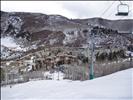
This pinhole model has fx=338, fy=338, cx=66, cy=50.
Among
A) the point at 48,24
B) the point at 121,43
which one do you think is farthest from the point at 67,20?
the point at 121,43

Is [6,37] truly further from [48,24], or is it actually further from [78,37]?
[78,37]

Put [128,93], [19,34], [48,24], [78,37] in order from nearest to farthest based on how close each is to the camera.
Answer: [128,93] < [78,37] < [19,34] < [48,24]

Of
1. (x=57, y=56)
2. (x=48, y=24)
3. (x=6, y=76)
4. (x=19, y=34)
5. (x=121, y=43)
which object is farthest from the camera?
(x=48, y=24)

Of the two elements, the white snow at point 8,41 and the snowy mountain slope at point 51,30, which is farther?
the white snow at point 8,41

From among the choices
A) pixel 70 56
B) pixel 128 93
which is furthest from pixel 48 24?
pixel 128 93

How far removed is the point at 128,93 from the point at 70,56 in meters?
62.4

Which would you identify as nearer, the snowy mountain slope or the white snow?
the snowy mountain slope

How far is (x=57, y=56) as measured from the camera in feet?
240

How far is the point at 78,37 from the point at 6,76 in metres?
73.4

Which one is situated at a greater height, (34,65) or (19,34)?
(19,34)

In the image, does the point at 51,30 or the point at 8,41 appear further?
the point at 8,41

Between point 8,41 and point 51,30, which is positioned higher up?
point 51,30

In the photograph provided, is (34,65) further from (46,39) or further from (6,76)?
(46,39)

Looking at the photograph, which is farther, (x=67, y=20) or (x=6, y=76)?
(x=67, y=20)
